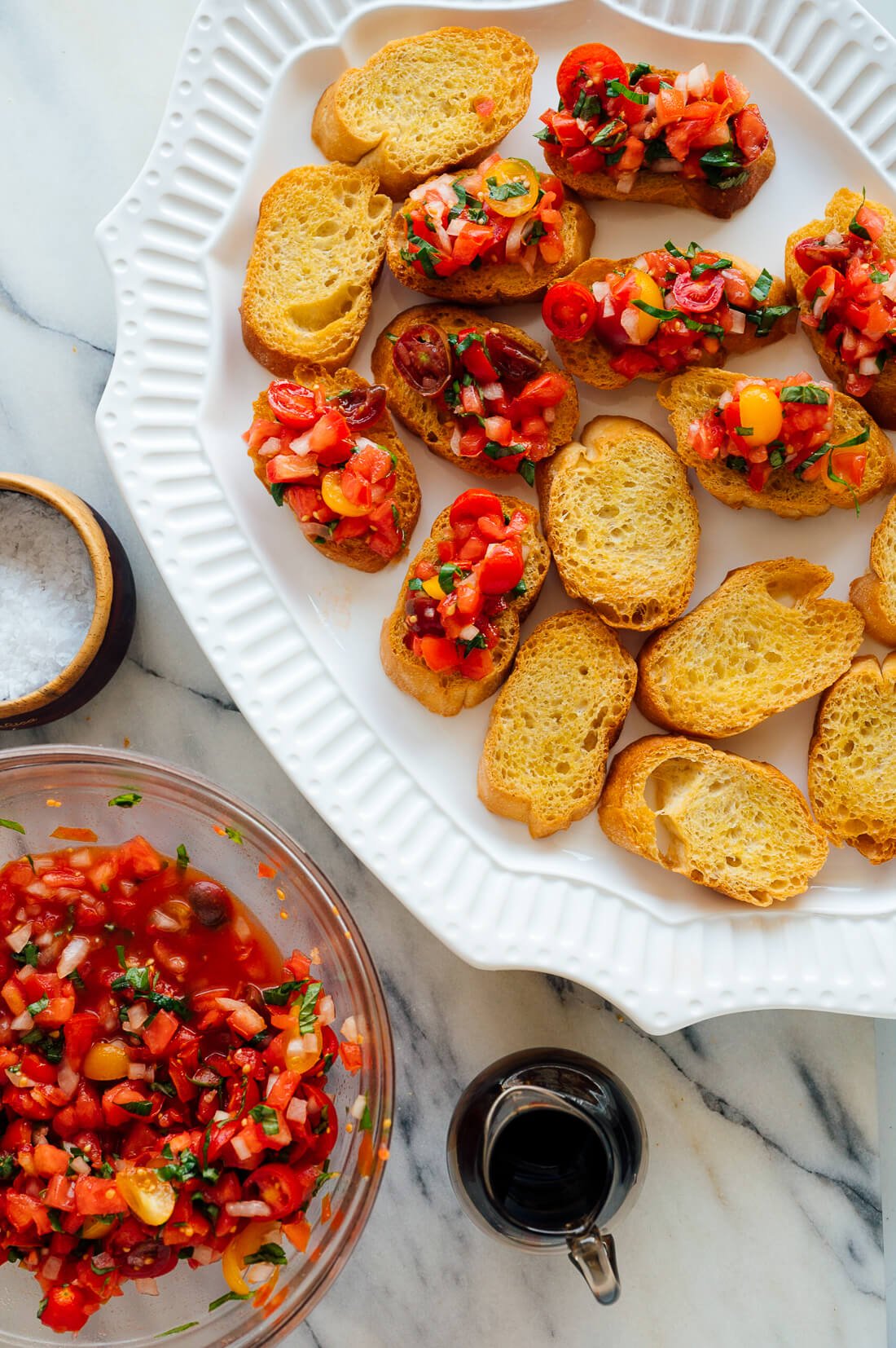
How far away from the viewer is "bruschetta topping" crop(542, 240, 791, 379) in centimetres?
253

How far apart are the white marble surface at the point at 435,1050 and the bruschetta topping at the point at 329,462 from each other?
1.79 feet

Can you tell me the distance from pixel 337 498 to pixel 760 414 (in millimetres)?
995

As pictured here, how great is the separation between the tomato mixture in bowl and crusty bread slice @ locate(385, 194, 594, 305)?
4.88 ft

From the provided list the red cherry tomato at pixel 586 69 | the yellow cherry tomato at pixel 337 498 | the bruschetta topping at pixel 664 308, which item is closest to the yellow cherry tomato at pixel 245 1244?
the yellow cherry tomato at pixel 337 498

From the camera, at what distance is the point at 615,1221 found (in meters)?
2.56

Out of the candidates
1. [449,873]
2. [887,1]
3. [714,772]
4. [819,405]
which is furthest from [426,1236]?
[887,1]

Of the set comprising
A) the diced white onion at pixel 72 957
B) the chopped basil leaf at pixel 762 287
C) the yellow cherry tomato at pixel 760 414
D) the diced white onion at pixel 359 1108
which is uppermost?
the chopped basil leaf at pixel 762 287

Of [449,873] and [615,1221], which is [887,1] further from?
[615,1221]

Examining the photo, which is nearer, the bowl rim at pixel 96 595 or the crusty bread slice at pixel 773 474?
the bowl rim at pixel 96 595

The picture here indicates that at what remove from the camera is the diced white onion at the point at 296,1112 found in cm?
230

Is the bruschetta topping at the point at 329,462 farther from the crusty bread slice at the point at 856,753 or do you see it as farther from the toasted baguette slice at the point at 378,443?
the crusty bread slice at the point at 856,753

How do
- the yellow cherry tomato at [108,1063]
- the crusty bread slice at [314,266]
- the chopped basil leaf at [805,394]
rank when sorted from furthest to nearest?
the crusty bread slice at [314,266] → the chopped basil leaf at [805,394] → the yellow cherry tomato at [108,1063]

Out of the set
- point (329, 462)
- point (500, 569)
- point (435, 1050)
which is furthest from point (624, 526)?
point (435, 1050)

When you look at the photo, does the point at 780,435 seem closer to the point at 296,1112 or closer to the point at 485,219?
the point at 485,219
